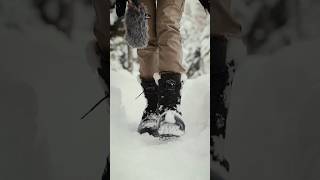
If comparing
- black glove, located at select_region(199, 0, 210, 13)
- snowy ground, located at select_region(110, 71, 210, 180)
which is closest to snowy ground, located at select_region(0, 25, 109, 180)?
snowy ground, located at select_region(110, 71, 210, 180)

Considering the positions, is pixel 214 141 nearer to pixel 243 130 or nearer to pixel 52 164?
pixel 243 130

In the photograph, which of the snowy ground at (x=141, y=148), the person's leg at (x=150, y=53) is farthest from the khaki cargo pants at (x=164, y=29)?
the snowy ground at (x=141, y=148)

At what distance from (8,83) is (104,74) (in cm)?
39

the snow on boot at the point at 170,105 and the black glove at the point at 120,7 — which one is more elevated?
the black glove at the point at 120,7

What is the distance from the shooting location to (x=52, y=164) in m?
Answer: 1.91

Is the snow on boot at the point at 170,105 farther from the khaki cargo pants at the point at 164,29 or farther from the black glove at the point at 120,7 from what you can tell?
the black glove at the point at 120,7

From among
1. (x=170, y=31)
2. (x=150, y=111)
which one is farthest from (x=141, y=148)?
(x=170, y=31)

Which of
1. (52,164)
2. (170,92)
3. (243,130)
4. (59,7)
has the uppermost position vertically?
(59,7)

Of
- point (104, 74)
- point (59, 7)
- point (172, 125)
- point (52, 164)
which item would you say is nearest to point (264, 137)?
point (172, 125)

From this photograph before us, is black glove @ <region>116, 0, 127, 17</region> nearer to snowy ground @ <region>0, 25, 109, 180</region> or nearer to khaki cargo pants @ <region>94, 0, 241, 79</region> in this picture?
khaki cargo pants @ <region>94, 0, 241, 79</region>

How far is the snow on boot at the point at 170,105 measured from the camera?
A: 1.90 meters

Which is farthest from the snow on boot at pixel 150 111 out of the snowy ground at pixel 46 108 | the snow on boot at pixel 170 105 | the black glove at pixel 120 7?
the black glove at pixel 120 7

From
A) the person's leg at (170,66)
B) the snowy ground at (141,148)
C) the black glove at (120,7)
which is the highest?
the black glove at (120,7)

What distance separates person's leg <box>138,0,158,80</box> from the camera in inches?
75.3
